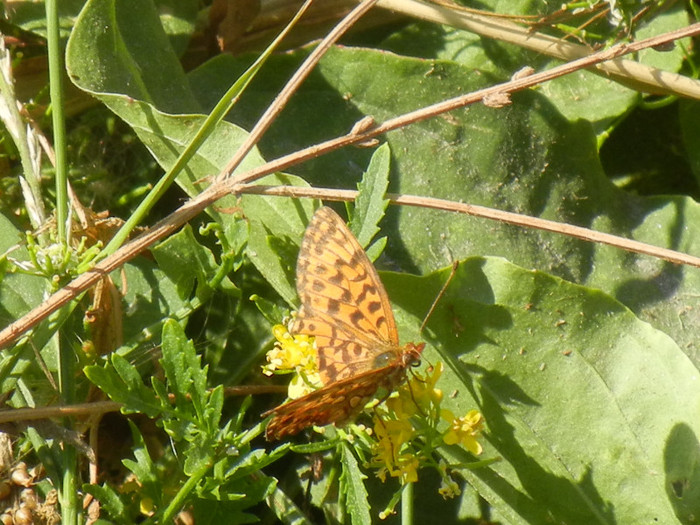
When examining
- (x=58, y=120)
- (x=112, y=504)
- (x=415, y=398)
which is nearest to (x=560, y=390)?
(x=415, y=398)

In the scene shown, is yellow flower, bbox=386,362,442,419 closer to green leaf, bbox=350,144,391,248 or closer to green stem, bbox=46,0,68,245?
green leaf, bbox=350,144,391,248

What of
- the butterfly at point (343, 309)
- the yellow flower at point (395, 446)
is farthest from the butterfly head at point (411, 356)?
the yellow flower at point (395, 446)

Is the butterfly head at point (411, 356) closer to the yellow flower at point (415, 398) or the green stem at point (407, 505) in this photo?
the yellow flower at point (415, 398)

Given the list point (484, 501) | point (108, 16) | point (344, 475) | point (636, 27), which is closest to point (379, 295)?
point (344, 475)

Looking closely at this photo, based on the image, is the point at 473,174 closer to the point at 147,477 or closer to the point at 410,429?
the point at 410,429

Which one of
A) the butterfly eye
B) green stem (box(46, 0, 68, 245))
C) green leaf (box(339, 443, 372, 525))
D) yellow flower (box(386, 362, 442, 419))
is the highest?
green stem (box(46, 0, 68, 245))

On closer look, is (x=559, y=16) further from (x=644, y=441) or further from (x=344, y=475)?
(x=344, y=475)

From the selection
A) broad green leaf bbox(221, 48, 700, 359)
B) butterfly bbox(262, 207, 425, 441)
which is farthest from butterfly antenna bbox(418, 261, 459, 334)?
broad green leaf bbox(221, 48, 700, 359)
